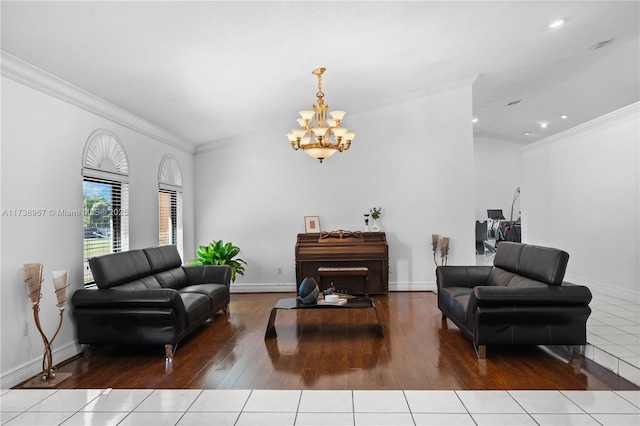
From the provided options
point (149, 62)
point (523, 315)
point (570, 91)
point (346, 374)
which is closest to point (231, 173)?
point (149, 62)

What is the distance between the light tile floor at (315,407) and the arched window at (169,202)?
10.4 feet

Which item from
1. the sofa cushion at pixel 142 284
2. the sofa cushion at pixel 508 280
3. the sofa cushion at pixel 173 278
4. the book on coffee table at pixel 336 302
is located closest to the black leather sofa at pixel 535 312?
the sofa cushion at pixel 508 280

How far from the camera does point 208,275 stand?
223 inches

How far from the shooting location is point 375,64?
206 inches

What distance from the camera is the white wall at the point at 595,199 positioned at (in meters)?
5.75

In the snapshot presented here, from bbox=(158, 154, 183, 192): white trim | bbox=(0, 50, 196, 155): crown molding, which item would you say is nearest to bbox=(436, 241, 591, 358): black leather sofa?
bbox=(0, 50, 196, 155): crown molding

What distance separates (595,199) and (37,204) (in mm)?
7203

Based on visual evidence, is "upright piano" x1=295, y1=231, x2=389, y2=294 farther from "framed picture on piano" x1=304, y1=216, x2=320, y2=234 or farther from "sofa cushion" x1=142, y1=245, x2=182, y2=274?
"sofa cushion" x1=142, y1=245, x2=182, y2=274

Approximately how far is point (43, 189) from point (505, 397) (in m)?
4.01

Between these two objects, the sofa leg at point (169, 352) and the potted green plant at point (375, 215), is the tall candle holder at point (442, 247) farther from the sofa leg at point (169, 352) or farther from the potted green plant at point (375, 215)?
the sofa leg at point (169, 352)

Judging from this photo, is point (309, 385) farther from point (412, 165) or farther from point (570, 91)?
point (570, 91)

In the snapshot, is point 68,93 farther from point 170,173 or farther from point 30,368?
point 170,173

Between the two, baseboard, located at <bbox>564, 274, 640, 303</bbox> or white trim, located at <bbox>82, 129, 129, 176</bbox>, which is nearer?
white trim, located at <bbox>82, 129, 129, 176</bbox>

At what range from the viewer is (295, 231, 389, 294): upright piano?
21.8ft
